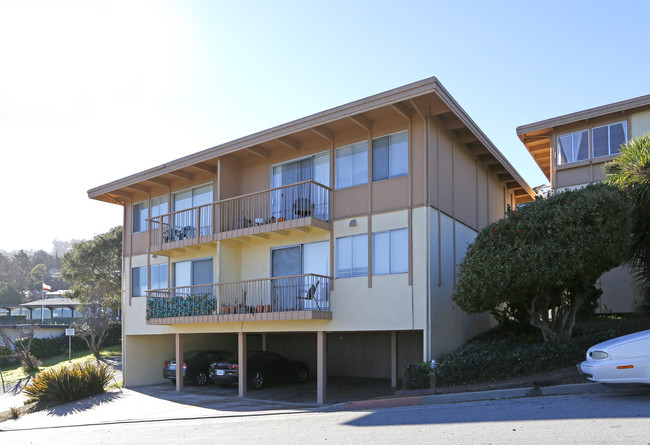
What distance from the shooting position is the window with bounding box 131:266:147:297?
→ 2275cm

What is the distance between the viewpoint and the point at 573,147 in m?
19.6

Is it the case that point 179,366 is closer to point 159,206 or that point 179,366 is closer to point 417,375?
Result: point 159,206

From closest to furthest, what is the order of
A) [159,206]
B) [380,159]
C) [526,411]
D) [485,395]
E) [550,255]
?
[526,411]
[485,395]
[550,255]
[380,159]
[159,206]

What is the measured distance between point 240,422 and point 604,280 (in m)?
12.9

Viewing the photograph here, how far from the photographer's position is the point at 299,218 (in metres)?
16.6

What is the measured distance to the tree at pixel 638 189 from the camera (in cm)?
1416

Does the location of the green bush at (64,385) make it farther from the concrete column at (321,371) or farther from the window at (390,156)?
the window at (390,156)

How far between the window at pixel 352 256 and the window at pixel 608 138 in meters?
8.73

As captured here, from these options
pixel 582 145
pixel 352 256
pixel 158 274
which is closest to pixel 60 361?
pixel 158 274

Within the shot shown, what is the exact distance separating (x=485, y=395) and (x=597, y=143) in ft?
35.7

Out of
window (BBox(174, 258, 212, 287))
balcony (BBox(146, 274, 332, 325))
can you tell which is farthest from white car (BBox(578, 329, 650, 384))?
window (BBox(174, 258, 212, 287))

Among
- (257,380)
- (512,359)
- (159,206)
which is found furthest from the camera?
(159,206)

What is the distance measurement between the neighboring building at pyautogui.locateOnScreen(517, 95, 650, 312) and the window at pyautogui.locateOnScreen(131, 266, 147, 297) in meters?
14.8

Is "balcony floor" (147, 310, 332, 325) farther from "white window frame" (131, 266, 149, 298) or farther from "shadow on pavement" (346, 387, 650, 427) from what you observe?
"shadow on pavement" (346, 387, 650, 427)
